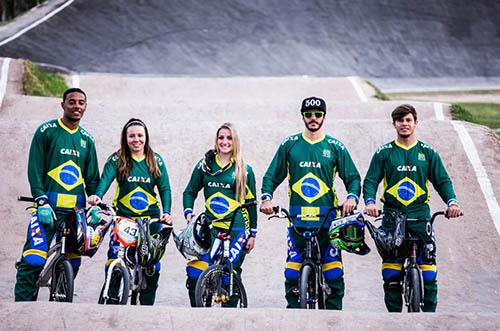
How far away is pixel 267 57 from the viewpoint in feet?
97.2

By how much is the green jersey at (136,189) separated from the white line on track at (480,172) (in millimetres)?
5323

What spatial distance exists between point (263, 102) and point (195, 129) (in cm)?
431

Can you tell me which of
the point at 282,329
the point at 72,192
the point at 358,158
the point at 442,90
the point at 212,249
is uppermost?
the point at 442,90

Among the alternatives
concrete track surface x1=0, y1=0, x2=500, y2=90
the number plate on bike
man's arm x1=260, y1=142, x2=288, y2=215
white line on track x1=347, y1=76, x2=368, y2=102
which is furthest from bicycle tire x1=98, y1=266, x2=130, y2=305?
concrete track surface x1=0, y1=0, x2=500, y2=90

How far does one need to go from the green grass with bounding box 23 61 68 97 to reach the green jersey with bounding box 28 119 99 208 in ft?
39.0

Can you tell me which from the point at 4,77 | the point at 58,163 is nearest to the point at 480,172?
→ the point at 58,163

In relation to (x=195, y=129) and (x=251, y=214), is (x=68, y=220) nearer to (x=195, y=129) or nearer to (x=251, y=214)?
(x=251, y=214)

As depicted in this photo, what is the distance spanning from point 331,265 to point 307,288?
17.7 inches

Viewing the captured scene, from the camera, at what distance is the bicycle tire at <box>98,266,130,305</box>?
797 centimetres

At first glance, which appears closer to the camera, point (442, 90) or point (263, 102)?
point (263, 102)

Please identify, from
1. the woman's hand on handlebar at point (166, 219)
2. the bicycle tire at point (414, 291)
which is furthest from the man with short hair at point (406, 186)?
the woman's hand on handlebar at point (166, 219)

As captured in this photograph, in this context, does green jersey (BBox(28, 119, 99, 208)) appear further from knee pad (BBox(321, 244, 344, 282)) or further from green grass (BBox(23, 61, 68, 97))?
green grass (BBox(23, 61, 68, 97))

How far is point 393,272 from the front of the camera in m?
8.61

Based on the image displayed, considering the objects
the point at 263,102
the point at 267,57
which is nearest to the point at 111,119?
the point at 263,102
